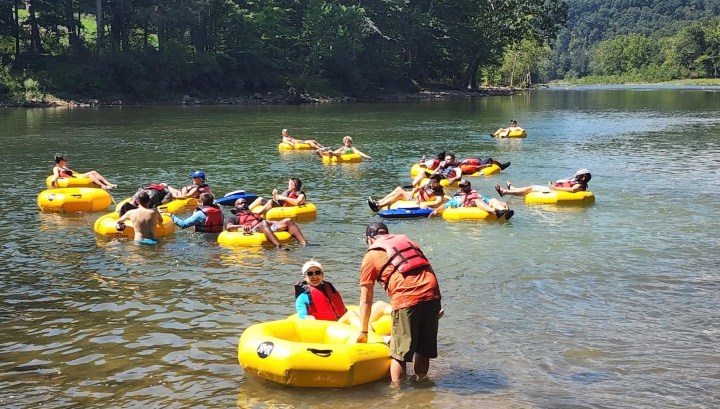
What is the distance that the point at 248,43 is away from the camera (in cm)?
6756

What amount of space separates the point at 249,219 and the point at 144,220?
1.83 m

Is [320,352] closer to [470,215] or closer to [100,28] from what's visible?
[470,215]

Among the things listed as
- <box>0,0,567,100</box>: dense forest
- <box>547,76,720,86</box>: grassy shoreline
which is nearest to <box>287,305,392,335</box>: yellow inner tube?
<box>0,0,567,100</box>: dense forest

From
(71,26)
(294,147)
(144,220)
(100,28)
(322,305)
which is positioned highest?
(71,26)

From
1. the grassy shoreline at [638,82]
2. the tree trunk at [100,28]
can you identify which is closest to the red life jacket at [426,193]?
the tree trunk at [100,28]

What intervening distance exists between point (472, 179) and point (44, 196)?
38.1ft

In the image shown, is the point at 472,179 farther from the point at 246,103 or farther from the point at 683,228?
the point at 246,103

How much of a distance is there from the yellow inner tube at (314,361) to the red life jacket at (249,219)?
6195mm

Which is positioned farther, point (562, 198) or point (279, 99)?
point (279, 99)

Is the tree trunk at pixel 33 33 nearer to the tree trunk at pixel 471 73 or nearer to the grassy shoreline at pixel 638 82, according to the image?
the tree trunk at pixel 471 73

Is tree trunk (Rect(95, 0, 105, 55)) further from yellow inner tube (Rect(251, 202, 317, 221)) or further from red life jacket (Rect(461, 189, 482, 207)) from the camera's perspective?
red life jacket (Rect(461, 189, 482, 207))

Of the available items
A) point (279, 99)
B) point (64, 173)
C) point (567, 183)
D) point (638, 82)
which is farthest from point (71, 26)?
point (638, 82)

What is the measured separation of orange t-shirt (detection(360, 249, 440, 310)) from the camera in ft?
23.1

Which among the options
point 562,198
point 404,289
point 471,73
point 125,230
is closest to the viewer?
point 404,289
